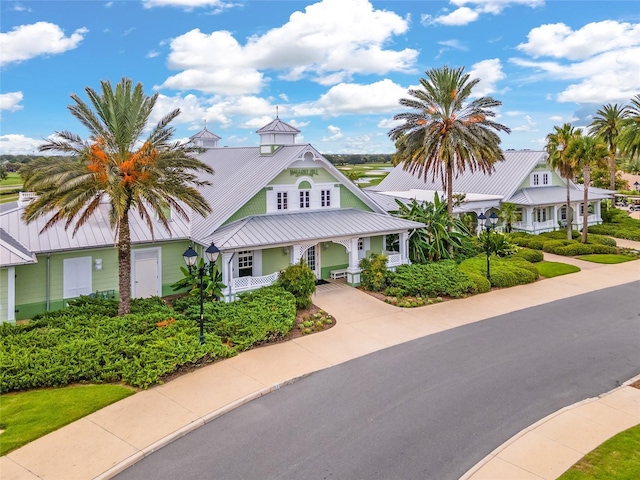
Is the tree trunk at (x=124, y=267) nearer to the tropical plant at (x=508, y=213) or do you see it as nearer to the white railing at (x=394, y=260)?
the white railing at (x=394, y=260)

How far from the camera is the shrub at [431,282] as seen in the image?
72.3ft

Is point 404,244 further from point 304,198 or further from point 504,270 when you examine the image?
point 304,198

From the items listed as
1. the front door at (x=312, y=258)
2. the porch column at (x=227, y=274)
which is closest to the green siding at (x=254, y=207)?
the porch column at (x=227, y=274)

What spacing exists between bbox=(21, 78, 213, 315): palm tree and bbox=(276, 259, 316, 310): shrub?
506 cm

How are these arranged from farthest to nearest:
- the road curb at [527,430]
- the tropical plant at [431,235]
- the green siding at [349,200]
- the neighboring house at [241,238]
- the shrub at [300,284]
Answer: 1. the tropical plant at [431,235]
2. the green siding at [349,200]
3. the shrub at [300,284]
4. the neighboring house at [241,238]
5. the road curb at [527,430]

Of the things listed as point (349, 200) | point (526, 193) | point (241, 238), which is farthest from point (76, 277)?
point (526, 193)

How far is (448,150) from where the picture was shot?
87.7 feet

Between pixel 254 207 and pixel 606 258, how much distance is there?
22.4 metres

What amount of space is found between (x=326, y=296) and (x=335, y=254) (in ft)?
12.4

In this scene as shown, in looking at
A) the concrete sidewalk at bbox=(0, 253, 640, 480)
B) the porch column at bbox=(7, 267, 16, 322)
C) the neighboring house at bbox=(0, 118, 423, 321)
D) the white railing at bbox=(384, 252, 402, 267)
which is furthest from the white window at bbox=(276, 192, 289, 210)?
the porch column at bbox=(7, 267, 16, 322)

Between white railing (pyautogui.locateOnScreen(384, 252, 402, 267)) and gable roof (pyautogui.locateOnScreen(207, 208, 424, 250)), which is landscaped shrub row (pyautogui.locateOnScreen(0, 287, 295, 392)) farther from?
white railing (pyautogui.locateOnScreen(384, 252, 402, 267))

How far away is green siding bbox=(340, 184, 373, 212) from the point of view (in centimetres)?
2577

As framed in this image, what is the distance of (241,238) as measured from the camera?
20.5 m

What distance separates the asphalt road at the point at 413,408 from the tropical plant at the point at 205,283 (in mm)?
7056
